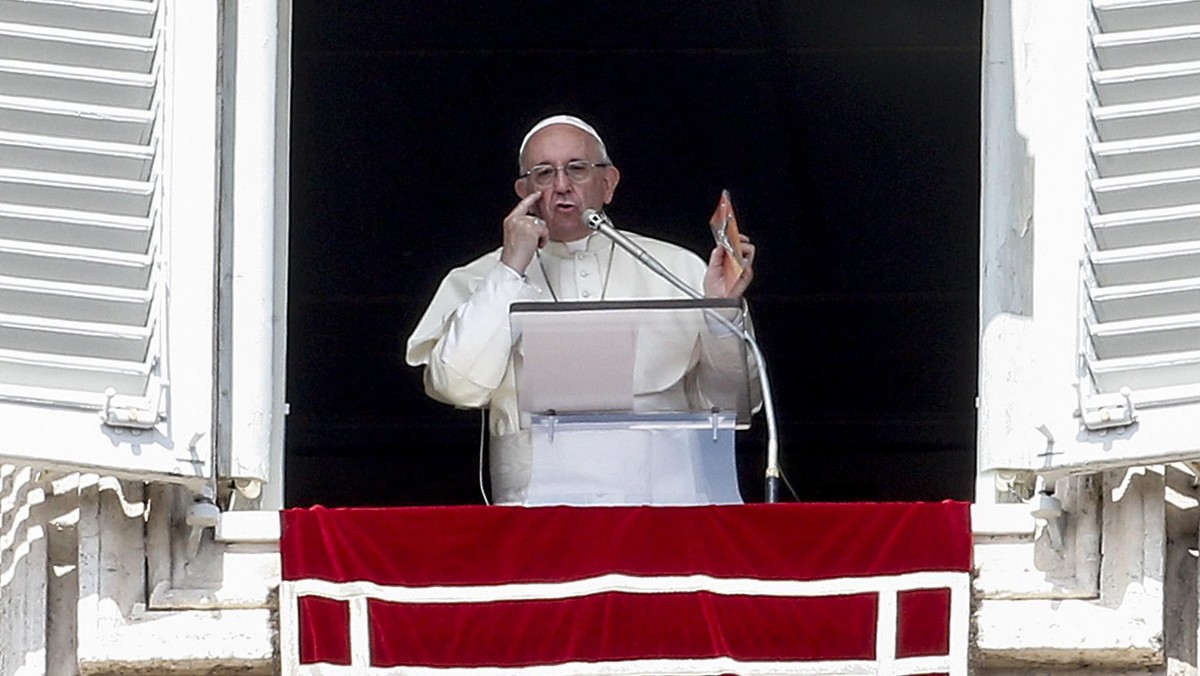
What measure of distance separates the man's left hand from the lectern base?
27 centimetres

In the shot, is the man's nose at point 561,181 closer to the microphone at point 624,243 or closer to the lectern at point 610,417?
the microphone at point 624,243

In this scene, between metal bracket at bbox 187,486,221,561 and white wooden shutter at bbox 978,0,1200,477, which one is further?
metal bracket at bbox 187,486,221,561

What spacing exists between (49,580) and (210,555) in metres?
0.25

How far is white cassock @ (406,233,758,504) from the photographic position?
203 inches

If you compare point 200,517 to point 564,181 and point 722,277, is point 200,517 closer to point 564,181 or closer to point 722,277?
point 722,277

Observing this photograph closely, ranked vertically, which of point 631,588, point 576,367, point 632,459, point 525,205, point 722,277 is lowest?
point 631,588

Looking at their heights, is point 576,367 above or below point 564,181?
below

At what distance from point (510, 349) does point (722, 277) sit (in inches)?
14.8

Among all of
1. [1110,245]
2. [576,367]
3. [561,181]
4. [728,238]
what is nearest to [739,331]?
[728,238]

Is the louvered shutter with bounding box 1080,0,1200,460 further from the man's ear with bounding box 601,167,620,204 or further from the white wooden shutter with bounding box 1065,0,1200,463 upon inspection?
the man's ear with bounding box 601,167,620,204

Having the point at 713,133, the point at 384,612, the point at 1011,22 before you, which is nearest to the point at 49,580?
the point at 384,612

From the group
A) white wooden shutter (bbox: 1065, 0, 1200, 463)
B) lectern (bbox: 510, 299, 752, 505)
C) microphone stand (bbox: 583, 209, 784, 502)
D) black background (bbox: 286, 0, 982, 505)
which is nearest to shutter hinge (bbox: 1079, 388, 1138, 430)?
white wooden shutter (bbox: 1065, 0, 1200, 463)

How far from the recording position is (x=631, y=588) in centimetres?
455

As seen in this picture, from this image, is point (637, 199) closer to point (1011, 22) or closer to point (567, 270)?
point (567, 270)
